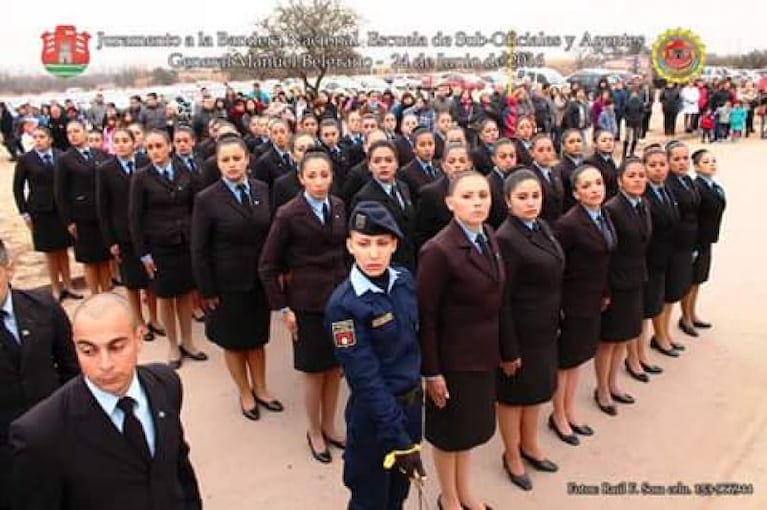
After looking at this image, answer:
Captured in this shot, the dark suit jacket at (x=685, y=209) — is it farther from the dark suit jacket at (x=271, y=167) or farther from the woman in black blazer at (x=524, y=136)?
the dark suit jacket at (x=271, y=167)

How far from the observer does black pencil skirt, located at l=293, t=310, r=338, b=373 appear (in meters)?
4.07

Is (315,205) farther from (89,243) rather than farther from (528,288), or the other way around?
(89,243)

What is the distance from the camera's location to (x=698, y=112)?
795 inches

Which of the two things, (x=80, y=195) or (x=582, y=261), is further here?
(x=80, y=195)

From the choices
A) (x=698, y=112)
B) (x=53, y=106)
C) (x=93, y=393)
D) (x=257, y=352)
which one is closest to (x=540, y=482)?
(x=257, y=352)

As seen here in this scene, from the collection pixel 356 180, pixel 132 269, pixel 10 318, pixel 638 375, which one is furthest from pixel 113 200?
pixel 638 375

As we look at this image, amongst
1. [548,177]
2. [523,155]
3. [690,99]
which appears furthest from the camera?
[690,99]

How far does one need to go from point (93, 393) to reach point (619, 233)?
11.8 ft

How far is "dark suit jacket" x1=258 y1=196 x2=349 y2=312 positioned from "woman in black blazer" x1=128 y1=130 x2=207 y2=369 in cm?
159

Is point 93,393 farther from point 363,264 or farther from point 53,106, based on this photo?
point 53,106

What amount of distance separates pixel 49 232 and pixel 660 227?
588cm

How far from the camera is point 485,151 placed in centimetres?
732

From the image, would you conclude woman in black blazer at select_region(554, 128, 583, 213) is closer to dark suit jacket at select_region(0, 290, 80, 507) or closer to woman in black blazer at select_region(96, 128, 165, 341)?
woman in black blazer at select_region(96, 128, 165, 341)

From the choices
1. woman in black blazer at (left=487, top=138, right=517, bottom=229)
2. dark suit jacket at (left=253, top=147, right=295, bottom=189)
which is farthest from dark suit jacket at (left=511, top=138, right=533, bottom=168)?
dark suit jacket at (left=253, top=147, right=295, bottom=189)
